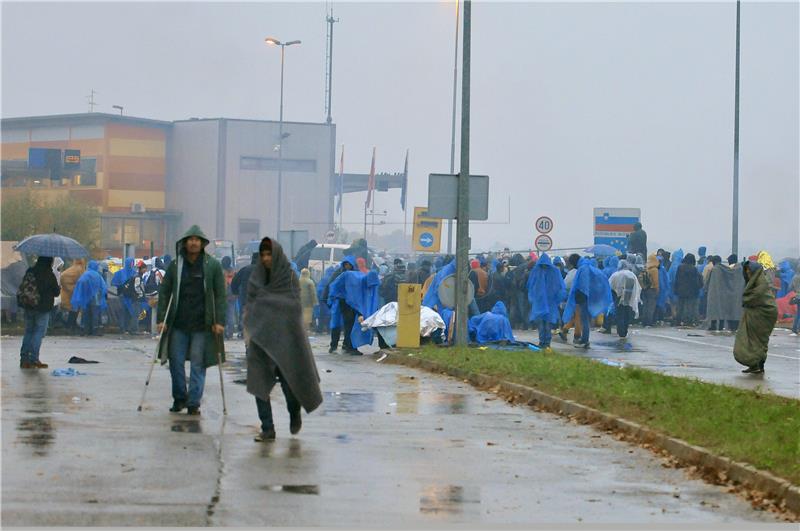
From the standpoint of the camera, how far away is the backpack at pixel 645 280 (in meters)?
36.0

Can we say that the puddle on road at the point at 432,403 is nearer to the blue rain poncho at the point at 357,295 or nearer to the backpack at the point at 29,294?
the backpack at the point at 29,294

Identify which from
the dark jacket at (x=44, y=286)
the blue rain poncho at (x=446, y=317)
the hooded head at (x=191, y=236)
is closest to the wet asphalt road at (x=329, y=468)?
the hooded head at (x=191, y=236)

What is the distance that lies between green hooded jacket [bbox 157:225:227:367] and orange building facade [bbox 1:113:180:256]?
66634 mm

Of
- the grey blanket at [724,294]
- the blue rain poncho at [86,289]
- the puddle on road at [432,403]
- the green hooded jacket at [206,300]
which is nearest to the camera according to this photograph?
the green hooded jacket at [206,300]

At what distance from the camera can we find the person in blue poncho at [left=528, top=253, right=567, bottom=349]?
1076 inches

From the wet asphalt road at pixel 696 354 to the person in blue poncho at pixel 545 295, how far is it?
0.50 m

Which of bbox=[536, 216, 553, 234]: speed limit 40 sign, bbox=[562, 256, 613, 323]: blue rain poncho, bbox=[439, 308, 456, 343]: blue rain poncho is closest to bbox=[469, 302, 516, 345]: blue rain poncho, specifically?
bbox=[439, 308, 456, 343]: blue rain poncho

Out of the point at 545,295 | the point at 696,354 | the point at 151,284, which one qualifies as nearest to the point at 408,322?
the point at 545,295

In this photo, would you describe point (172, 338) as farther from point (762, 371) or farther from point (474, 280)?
point (474, 280)

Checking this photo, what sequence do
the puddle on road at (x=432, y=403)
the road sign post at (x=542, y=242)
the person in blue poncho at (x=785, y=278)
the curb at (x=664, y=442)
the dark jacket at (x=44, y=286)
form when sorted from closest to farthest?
1. the curb at (x=664, y=442)
2. the puddle on road at (x=432, y=403)
3. the dark jacket at (x=44, y=286)
4. the person in blue poncho at (x=785, y=278)
5. the road sign post at (x=542, y=242)

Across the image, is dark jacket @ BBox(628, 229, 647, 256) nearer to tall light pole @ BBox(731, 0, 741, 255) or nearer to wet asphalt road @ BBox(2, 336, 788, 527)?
tall light pole @ BBox(731, 0, 741, 255)

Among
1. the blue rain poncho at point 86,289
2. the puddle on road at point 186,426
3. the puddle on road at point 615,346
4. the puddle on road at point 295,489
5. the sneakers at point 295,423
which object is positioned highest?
the blue rain poncho at point 86,289

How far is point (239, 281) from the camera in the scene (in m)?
27.4

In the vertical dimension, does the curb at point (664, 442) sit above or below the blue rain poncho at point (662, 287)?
below
